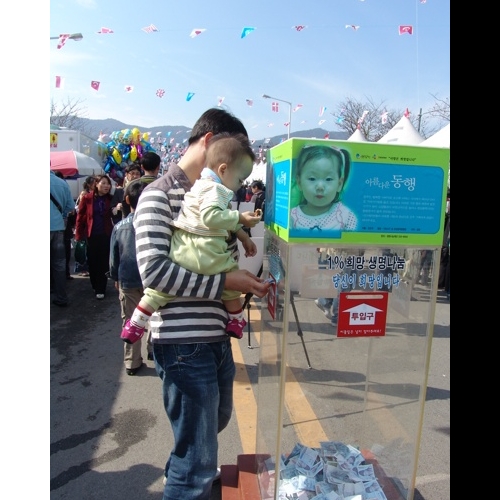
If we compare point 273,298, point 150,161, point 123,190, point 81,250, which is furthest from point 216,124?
point 81,250

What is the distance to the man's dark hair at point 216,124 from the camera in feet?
5.19

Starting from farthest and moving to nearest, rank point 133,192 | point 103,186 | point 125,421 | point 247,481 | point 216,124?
point 103,186 → point 133,192 → point 125,421 → point 247,481 → point 216,124

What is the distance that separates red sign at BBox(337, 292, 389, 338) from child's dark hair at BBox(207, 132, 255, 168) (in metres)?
0.64

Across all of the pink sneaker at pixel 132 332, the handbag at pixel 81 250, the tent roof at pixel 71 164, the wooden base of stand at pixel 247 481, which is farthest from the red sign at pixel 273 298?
the tent roof at pixel 71 164

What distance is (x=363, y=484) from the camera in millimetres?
1771

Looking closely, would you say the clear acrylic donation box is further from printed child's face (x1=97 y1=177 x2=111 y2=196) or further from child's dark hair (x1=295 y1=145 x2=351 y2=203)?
printed child's face (x1=97 y1=177 x2=111 y2=196)

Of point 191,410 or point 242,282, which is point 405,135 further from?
point 191,410

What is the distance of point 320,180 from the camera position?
1363mm

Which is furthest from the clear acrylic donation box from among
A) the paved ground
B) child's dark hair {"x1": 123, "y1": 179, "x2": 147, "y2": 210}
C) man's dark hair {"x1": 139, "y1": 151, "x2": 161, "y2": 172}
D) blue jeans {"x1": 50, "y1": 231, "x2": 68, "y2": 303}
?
blue jeans {"x1": 50, "y1": 231, "x2": 68, "y2": 303}

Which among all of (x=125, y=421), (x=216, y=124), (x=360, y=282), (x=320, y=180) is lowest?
(x=125, y=421)

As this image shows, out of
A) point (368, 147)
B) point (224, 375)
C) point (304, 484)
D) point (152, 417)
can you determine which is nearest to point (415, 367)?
point (304, 484)

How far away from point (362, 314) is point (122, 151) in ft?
42.8
